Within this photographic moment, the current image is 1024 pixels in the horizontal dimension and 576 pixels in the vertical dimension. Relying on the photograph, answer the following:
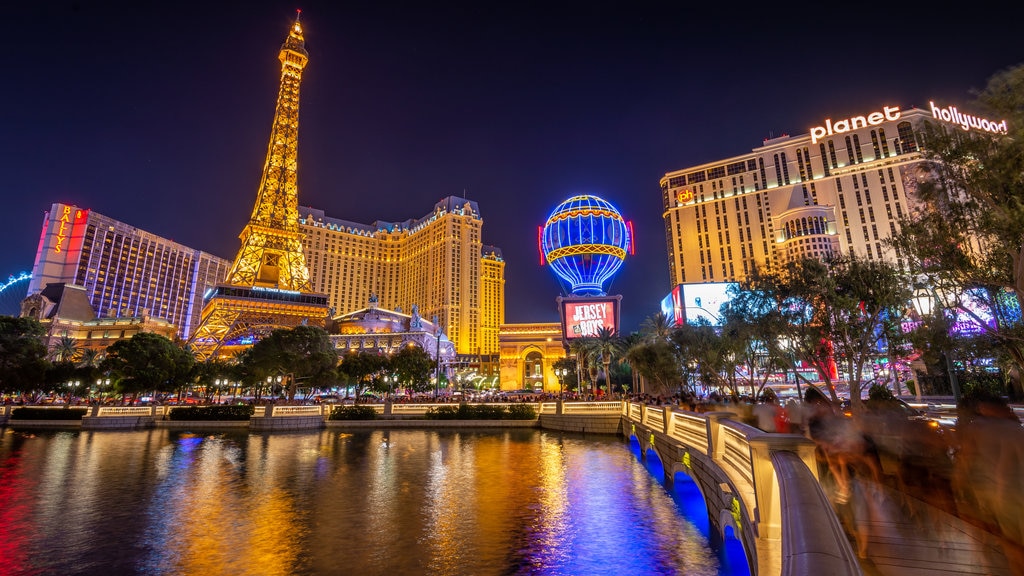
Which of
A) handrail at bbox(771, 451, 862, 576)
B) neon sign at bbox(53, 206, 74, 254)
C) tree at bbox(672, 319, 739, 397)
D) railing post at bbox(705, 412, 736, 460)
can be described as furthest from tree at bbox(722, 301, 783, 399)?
neon sign at bbox(53, 206, 74, 254)

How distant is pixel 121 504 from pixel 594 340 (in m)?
43.9

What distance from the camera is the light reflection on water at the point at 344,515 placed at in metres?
8.95

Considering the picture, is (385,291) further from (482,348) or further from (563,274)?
(563,274)

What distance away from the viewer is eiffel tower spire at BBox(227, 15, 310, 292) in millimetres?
88688

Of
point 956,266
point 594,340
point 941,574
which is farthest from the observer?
point 594,340

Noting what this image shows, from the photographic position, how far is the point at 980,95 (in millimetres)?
10703

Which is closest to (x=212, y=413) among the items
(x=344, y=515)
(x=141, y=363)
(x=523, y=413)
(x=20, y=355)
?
(x=141, y=363)

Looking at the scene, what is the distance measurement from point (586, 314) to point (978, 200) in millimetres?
48162

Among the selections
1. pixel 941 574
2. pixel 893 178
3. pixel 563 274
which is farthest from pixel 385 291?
pixel 941 574

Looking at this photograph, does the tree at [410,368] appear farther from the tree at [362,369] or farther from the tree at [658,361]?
the tree at [658,361]

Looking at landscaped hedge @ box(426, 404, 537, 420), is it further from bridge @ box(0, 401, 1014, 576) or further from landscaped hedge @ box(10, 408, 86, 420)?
landscaped hedge @ box(10, 408, 86, 420)

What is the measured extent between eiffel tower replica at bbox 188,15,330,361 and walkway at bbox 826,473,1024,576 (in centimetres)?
9015

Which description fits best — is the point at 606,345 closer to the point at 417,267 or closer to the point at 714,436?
the point at 714,436

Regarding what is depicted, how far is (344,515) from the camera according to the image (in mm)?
12016
